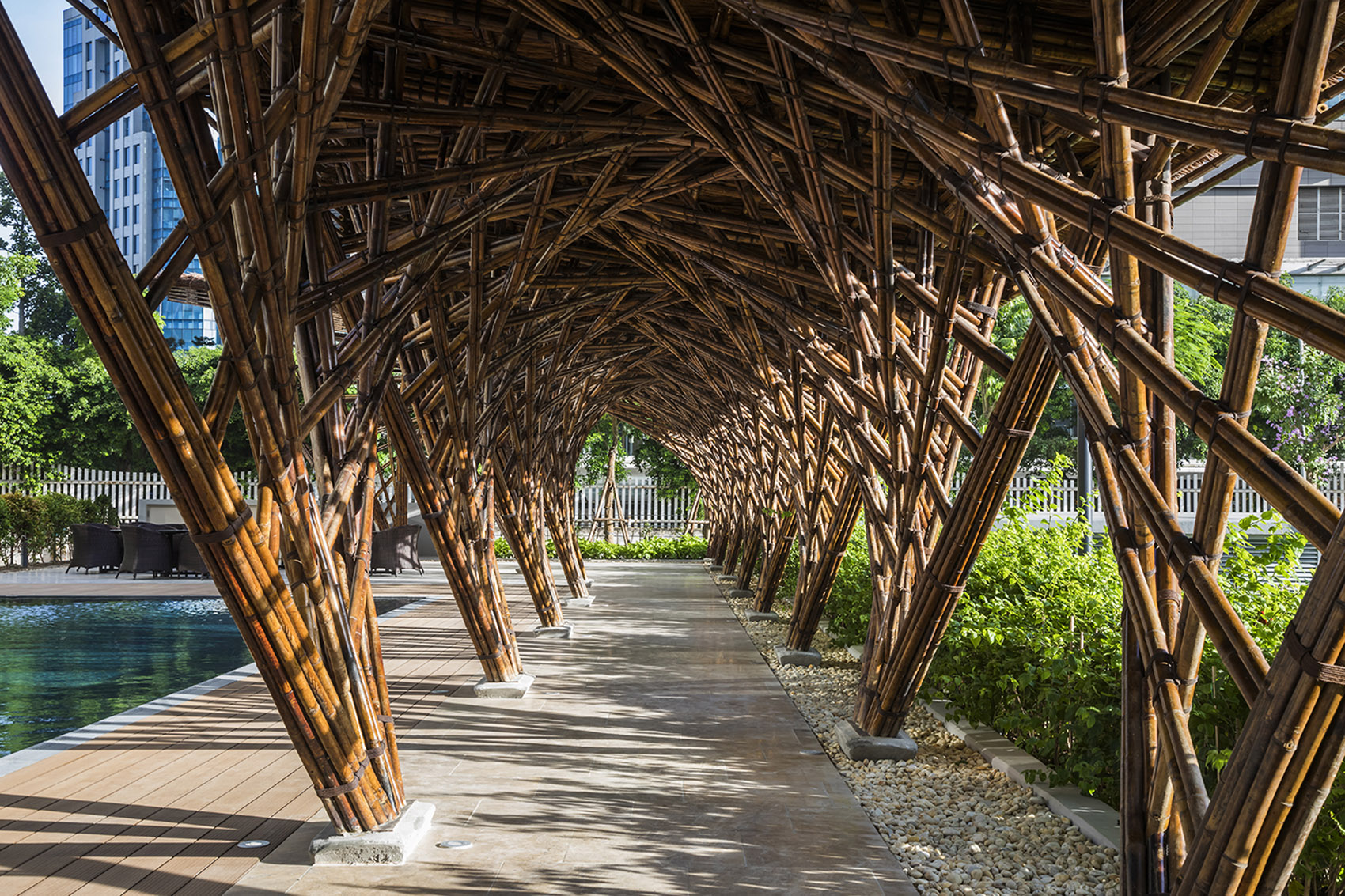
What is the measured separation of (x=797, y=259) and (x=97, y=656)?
22.3 feet

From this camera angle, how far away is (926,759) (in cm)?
548

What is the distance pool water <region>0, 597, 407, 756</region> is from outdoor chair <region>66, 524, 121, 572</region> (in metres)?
3.21

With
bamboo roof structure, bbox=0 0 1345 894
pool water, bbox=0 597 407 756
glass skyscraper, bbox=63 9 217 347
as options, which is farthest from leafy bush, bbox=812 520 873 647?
glass skyscraper, bbox=63 9 217 347

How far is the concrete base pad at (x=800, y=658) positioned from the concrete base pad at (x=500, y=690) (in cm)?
239

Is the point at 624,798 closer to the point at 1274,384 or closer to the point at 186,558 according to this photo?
the point at 186,558

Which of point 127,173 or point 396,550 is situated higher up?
point 127,173

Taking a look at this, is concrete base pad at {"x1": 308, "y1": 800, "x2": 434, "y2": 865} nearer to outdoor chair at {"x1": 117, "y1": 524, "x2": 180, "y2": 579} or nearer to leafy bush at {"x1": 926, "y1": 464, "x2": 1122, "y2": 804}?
leafy bush at {"x1": 926, "y1": 464, "x2": 1122, "y2": 804}

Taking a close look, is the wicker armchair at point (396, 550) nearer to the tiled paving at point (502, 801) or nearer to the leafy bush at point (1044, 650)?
the tiled paving at point (502, 801)

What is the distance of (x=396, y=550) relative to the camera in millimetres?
16625

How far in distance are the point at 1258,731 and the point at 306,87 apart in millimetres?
2951

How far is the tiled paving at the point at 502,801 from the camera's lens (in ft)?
12.1

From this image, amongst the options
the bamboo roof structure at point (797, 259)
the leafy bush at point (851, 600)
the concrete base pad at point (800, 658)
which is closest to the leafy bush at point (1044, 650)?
the bamboo roof structure at point (797, 259)

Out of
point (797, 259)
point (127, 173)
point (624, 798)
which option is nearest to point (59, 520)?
point (797, 259)

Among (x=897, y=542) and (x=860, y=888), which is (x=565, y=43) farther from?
(x=860, y=888)
